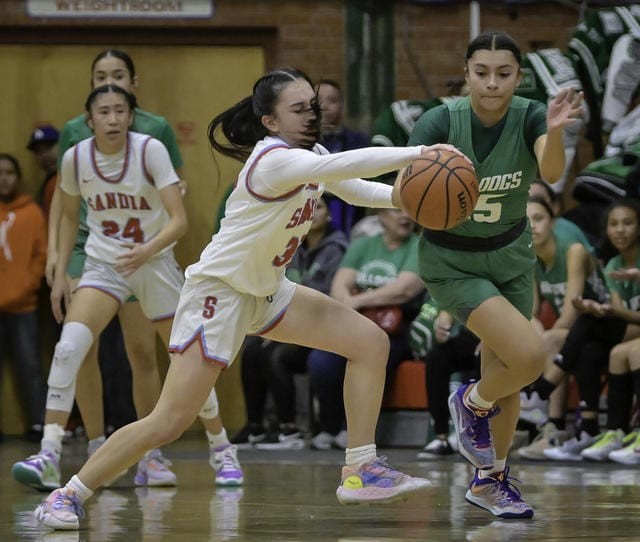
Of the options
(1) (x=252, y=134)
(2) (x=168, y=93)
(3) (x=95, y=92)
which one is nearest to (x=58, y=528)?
(1) (x=252, y=134)

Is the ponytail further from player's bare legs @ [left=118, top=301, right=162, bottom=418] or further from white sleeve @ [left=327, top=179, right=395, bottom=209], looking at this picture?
player's bare legs @ [left=118, top=301, right=162, bottom=418]

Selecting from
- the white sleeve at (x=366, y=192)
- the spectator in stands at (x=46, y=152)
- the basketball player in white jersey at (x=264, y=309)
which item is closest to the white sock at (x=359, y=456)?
the basketball player in white jersey at (x=264, y=309)

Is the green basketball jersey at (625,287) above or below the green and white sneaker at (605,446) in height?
above

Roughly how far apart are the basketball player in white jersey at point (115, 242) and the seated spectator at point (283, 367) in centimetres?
253

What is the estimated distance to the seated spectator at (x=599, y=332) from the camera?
855 centimetres

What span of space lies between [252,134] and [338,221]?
5.01 metres

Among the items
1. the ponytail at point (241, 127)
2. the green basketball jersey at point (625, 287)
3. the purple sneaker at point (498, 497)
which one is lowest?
the purple sneaker at point (498, 497)

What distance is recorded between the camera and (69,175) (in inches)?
279

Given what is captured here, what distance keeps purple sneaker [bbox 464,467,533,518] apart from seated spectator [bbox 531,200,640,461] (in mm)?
2859

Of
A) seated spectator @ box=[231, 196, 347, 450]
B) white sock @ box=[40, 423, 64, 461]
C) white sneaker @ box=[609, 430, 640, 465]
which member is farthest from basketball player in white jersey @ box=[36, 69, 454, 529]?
seated spectator @ box=[231, 196, 347, 450]

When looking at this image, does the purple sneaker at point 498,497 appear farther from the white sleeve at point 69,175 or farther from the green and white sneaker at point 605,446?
the green and white sneaker at point 605,446

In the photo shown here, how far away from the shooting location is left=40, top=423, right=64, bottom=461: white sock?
6.82 m

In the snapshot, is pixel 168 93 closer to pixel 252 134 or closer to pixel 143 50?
pixel 143 50

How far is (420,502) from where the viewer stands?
6234 millimetres
